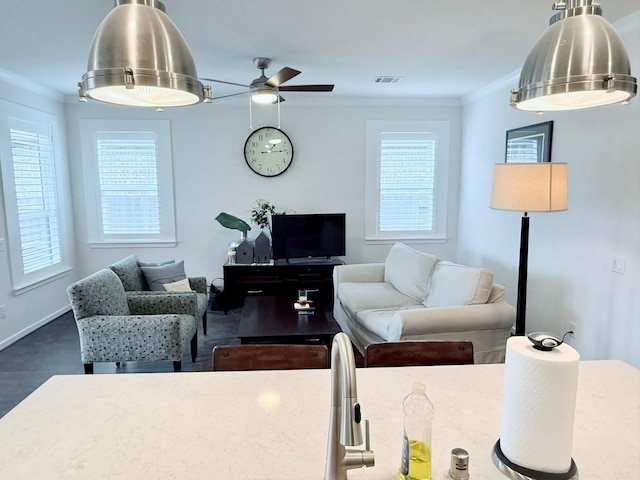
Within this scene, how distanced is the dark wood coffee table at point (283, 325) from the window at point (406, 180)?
218 cm

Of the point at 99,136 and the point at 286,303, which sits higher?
the point at 99,136

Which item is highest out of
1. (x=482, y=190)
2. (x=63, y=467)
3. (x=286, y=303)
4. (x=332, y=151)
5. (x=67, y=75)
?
(x=67, y=75)

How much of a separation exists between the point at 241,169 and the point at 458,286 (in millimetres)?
3228

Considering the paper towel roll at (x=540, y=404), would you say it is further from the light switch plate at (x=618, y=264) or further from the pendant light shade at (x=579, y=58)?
the light switch plate at (x=618, y=264)

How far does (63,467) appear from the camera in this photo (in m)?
0.98

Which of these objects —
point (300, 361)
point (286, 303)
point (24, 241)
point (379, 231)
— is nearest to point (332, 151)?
point (379, 231)

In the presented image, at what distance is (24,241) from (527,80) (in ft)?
15.7

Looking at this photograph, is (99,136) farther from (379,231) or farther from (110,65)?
(110,65)

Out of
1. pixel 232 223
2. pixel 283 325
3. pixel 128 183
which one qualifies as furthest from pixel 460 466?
pixel 128 183

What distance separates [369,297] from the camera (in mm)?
3869

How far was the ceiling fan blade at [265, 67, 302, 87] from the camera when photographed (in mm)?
2890

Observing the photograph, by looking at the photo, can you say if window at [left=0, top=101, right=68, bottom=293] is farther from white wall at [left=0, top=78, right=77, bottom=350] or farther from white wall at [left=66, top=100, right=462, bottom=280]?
white wall at [left=66, top=100, right=462, bottom=280]

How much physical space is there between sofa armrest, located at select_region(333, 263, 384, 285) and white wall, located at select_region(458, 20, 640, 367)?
1376mm

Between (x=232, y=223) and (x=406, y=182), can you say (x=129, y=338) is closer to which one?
(x=232, y=223)
